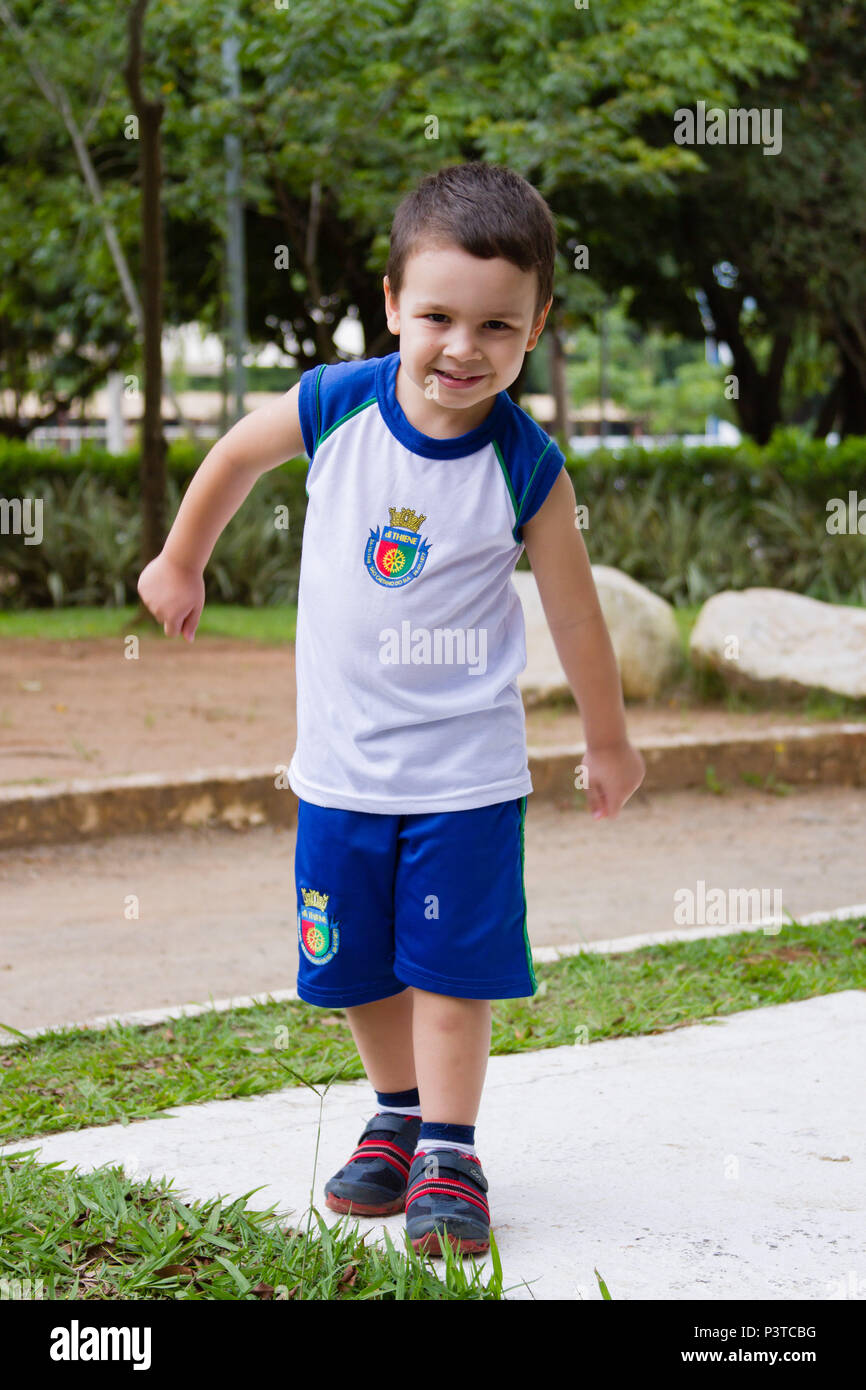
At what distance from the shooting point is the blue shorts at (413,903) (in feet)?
7.52

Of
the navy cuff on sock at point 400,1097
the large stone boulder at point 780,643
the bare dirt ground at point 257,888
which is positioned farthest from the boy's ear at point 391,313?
the large stone boulder at point 780,643

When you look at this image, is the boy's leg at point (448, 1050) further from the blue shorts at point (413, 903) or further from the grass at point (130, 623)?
the grass at point (130, 623)

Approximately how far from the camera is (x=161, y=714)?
7.41 metres

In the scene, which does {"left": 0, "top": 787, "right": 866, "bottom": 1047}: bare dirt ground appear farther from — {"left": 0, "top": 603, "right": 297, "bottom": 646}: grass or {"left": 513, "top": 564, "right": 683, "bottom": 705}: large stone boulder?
{"left": 0, "top": 603, "right": 297, "bottom": 646}: grass

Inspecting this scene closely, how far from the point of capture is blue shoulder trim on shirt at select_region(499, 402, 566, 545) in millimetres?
2336

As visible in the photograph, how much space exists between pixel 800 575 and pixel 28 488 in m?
6.57

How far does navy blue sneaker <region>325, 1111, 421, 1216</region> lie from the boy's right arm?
87cm

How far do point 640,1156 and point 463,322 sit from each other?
1.41m

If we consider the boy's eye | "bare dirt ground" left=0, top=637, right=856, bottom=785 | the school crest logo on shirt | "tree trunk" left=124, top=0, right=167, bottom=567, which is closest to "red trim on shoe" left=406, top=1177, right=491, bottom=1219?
the school crest logo on shirt

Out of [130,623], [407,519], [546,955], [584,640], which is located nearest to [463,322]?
[407,519]

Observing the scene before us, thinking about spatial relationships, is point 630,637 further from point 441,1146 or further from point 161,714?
point 441,1146

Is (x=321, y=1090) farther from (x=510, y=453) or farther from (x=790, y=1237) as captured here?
(x=510, y=453)

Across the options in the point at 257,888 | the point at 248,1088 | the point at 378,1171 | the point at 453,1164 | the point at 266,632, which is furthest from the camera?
the point at 266,632

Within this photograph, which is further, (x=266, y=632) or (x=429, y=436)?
(x=266, y=632)
